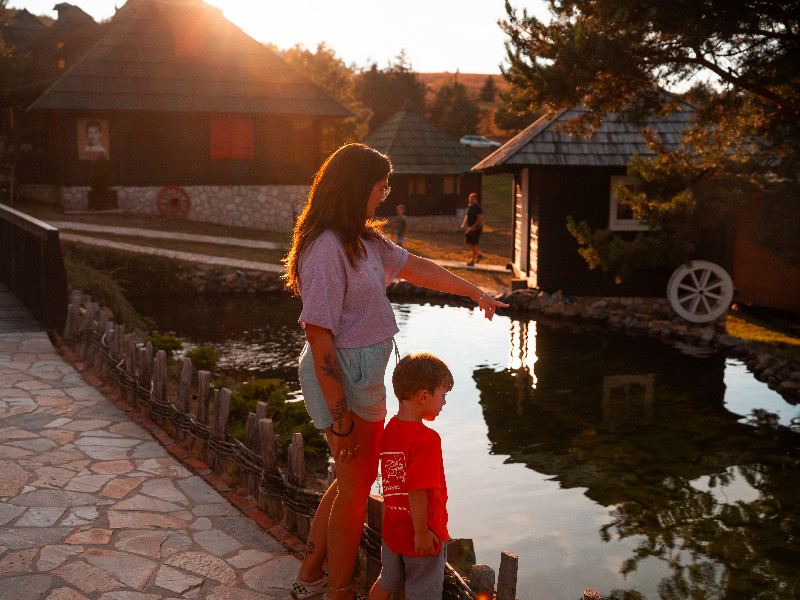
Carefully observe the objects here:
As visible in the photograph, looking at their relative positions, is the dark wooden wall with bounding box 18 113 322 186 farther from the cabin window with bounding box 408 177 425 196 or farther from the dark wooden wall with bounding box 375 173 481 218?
the cabin window with bounding box 408 177 425 196

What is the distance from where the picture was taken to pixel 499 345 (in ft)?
43.9

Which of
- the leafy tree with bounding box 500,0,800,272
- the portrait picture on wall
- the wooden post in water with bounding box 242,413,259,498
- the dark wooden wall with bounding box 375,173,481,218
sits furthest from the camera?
the dark wooden wall with bounding box 375,173,481,218

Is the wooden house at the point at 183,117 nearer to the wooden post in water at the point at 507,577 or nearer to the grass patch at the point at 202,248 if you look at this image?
the grass patch at the point at 202,248

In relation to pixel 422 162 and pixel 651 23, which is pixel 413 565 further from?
pixel 422 162

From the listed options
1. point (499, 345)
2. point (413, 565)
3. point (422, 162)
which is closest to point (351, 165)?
point (413, 565)

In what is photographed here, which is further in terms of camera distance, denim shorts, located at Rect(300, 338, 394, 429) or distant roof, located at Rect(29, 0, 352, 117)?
distant roof, located at Rect(29, 0, 352, 117)

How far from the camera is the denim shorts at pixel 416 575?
3.43 m

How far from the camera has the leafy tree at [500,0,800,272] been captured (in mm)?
9773

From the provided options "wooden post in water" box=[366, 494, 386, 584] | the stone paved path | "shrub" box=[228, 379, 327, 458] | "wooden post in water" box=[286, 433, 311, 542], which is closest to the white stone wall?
"shrub" box=[228, 379, 327, 458]

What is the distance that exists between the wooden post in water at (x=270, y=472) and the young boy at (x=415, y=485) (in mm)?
1653

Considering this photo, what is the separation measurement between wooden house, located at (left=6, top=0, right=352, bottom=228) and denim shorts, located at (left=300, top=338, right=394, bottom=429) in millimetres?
22933

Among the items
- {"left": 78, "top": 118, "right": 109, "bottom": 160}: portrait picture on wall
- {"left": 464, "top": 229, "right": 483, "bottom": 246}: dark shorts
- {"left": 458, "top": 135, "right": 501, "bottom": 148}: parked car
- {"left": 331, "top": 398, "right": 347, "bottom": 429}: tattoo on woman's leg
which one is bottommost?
{"left": 464, "top": 229, "right": 483, "bottom": 246}: dark shorts

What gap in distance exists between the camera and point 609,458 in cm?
822

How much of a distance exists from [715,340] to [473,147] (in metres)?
43.5
